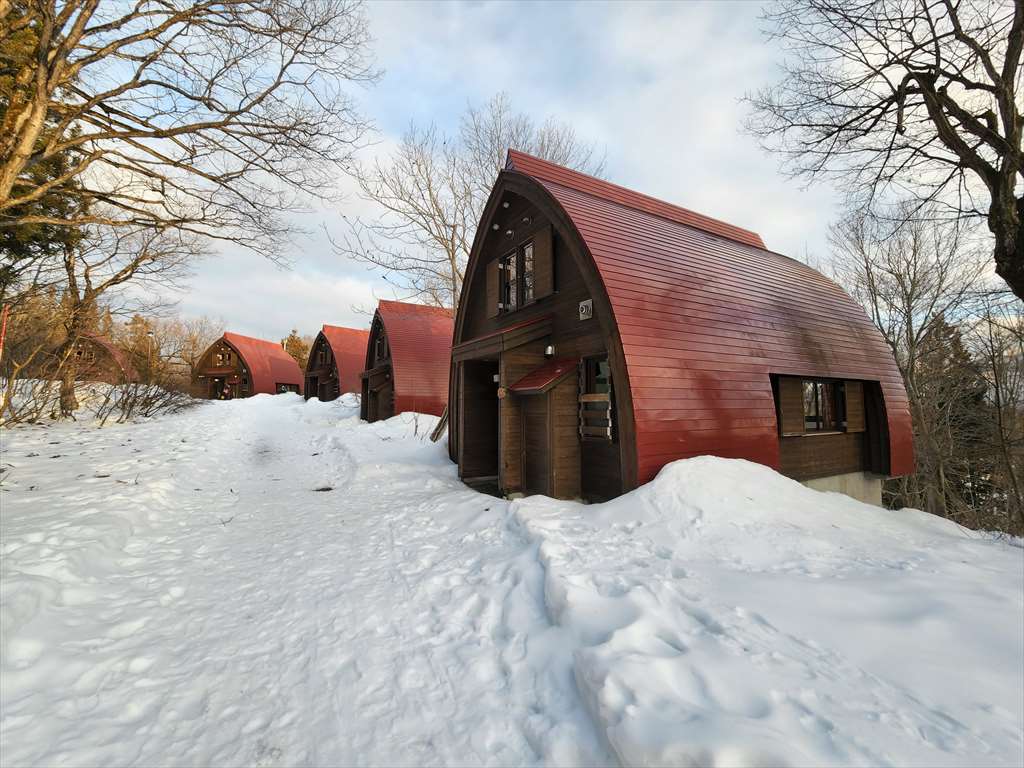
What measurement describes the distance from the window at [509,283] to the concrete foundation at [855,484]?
319 inches

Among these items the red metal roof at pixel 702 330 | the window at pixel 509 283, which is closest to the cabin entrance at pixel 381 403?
the window at pixel 509 283

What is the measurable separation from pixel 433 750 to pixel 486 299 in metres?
9.95

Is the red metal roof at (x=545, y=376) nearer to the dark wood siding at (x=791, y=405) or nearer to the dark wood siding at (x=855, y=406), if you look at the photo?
the dark wood siding at (x=791, y=405)

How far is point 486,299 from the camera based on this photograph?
11141 millimetres

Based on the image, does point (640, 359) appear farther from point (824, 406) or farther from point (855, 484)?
point (855, 484)

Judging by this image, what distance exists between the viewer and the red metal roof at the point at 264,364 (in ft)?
133

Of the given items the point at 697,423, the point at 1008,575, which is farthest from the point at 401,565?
the point at 1008,575

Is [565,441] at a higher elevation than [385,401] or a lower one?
lower

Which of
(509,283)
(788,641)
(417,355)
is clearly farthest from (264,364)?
(788,641)

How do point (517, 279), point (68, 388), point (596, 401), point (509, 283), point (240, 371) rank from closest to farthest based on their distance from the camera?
point (596, 401)
point (517, 279)
point (509, 283)
point (68, 388)
point (240, 371)

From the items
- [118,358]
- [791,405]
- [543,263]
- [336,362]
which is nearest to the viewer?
[543,263]

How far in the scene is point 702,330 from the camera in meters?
7.55

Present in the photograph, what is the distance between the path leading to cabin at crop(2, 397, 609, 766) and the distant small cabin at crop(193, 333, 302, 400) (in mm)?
38498

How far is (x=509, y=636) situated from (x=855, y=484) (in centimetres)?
1179
